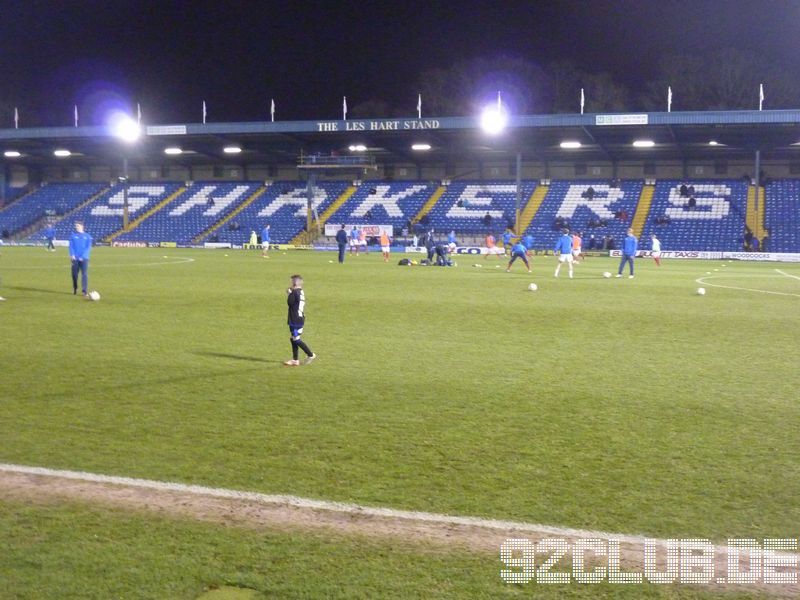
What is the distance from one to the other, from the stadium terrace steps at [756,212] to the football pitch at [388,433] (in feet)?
121

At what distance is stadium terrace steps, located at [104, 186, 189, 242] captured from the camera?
2416 inches

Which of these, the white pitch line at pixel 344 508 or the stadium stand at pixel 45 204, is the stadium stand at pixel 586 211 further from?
the white pitch line at pixel 344 508

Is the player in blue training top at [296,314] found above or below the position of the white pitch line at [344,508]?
above

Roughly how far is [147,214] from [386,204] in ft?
71.1

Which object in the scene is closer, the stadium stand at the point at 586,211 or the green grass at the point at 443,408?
the green grass at the point at 443,408

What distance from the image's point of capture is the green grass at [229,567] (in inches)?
152

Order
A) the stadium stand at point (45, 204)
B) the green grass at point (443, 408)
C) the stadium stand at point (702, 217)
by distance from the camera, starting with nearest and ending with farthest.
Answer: the green grass at point (443, 408)
the stadium stand at point (702, 217)
the stadium stand at point (45, 204)

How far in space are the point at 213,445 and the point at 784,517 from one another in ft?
14.6

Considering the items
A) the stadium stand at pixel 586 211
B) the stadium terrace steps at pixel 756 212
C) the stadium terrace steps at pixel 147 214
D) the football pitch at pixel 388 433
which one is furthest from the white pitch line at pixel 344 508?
the stadium terrace steps at pixel 147 214

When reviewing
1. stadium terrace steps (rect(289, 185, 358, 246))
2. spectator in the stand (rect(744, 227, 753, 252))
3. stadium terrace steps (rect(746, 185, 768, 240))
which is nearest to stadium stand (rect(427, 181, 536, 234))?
stadium terrace steps (rect(289, 185, 358, 246))

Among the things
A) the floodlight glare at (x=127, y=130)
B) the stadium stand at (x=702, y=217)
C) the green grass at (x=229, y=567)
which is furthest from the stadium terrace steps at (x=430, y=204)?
the green grass at (x=229, y=567)

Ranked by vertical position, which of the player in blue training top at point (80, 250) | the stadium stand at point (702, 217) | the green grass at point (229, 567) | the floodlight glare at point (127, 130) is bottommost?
the green grass at point (229, 567)

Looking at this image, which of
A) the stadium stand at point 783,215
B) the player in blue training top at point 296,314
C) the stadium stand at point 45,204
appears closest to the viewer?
the player in blue training top at point 296,314

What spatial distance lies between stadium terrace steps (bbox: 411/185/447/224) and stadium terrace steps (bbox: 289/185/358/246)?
23.4 ft
